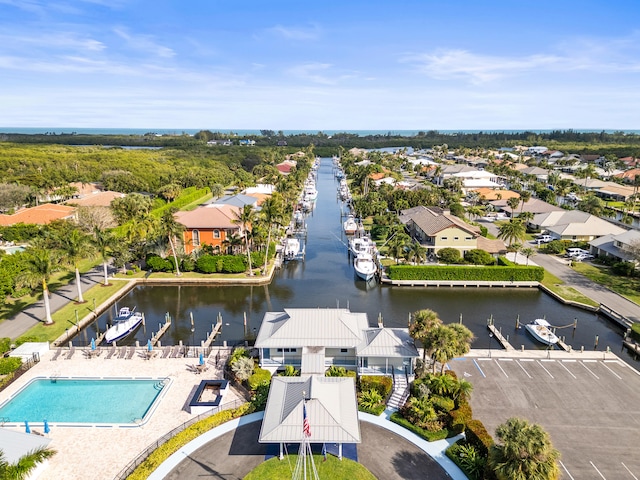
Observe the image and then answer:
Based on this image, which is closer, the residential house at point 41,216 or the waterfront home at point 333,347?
the waterfront home at point 333,347

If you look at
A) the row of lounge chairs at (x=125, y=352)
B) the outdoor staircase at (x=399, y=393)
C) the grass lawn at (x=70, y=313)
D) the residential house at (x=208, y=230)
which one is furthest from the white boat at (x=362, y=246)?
the row of lounge chairs at (x=125, y=352)

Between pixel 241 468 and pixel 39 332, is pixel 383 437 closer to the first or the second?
pixel 241 468

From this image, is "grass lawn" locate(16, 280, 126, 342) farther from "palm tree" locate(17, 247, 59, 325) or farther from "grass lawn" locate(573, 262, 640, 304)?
"grass lawn" locate(573, 262, 640, 304)

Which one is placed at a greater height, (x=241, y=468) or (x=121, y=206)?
(x=121, y=206)

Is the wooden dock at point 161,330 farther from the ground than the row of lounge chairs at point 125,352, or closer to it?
closer to it

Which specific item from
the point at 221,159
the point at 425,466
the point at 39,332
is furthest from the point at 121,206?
the point at 221,159

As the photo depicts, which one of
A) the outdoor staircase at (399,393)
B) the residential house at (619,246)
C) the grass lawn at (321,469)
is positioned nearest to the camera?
the grass lawn at (321,469)

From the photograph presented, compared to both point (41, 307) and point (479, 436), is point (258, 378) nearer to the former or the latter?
point (479, 436)

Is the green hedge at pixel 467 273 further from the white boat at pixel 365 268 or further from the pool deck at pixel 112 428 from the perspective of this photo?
the pool deck at pixel 112 428
